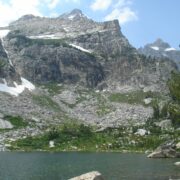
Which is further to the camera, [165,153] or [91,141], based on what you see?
[91,141]

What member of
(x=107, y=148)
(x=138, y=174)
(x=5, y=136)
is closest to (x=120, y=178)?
(x=138, y=174)

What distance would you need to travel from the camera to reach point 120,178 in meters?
69.4

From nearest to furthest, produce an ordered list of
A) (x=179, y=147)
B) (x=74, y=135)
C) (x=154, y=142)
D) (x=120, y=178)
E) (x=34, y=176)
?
(x=120, y=178) < (x=34, y=176) < (x=179, y=147) < (x=154, y=142) < (x=74, y=135)

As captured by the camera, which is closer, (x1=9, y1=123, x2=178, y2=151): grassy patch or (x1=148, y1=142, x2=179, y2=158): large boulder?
(x1=148, y1=142, x2=179, y2=158): large boulder

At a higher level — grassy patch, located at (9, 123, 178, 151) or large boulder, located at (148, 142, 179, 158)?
grassy patch, located at (9, 123, 178, 151)

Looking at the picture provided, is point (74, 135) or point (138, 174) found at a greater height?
point (74, 135)

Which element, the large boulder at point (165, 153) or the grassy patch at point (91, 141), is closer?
the large boulder at point (165, 153)

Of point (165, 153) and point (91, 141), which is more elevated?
point (91, 141)

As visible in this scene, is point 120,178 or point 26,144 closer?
point 120,178

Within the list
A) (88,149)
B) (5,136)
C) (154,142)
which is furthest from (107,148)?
(5,136)

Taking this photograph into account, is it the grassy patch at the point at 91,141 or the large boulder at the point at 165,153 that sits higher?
the grassy patch at the point at 91,141

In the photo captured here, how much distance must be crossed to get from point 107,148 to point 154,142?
17.4 meters

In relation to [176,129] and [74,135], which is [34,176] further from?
[176,129]

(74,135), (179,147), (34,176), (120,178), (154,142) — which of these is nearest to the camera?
(120,178)
